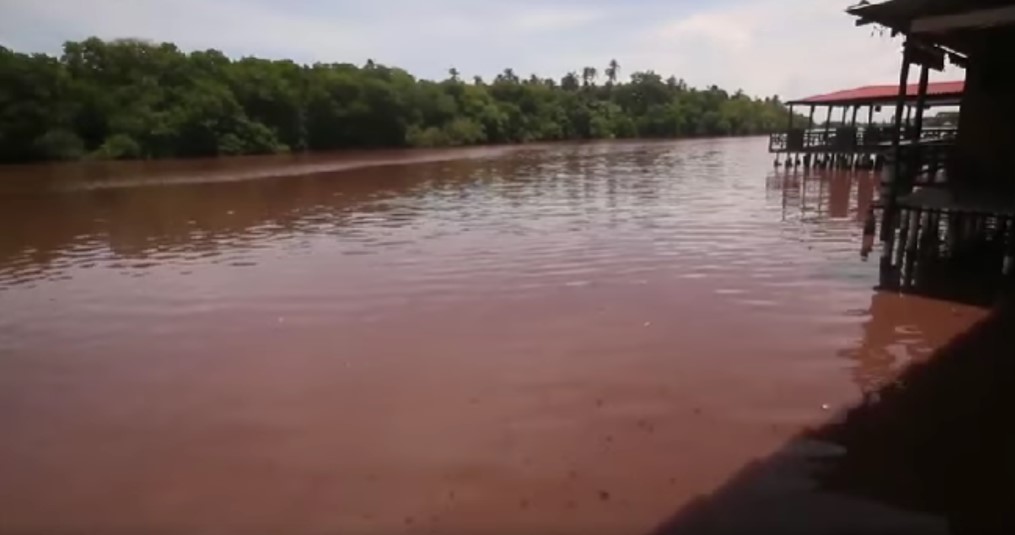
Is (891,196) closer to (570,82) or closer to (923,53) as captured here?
(923,53)

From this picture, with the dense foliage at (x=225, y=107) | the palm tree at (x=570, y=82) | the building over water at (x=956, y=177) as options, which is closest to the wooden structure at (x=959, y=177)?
the building over water at (x=956, y=177)

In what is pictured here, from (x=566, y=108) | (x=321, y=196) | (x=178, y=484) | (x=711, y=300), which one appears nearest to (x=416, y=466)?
(x=178, y=484)

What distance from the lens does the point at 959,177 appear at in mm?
12227

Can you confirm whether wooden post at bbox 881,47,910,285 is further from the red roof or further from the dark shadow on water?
the red roof

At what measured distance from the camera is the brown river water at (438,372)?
5.51 meters

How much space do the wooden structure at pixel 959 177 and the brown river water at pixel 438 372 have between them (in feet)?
3.13

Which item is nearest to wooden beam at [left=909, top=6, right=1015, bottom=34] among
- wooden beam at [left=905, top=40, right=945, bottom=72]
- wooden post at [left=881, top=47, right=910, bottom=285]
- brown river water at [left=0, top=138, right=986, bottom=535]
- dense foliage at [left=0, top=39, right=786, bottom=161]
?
wooden beam at [left=905, top=40, right=945, bottom=72]

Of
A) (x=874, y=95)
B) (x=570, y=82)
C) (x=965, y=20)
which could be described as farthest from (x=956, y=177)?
(x=570, y=82)

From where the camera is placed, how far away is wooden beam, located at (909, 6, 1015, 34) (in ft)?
28.0

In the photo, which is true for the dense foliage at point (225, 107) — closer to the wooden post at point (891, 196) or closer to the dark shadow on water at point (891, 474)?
the wooden post at point (891, 196)

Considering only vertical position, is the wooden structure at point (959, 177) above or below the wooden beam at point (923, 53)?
below

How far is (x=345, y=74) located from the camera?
64.6 meters

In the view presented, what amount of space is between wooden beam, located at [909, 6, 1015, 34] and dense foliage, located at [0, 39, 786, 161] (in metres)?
45.8

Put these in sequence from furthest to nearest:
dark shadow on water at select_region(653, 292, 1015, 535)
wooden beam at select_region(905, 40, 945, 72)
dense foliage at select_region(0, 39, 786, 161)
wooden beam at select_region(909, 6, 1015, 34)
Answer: dense foliage at select_region(0, 39, 786, 161) < wooden beam at select_region(905, 40, 945, 72) < wooden beam at select_region(909, 6, 1015, 34) < dark shadow on water at select_region(653, 292, 1015, 535)
